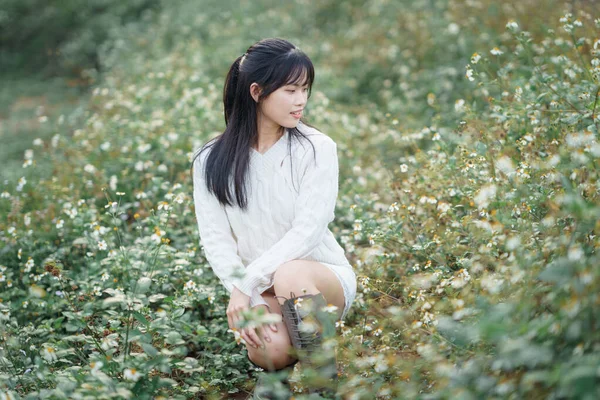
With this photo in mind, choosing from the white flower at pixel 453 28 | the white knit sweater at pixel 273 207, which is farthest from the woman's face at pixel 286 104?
the white flower at pixel 453 28

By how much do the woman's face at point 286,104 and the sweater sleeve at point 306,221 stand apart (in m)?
0.16

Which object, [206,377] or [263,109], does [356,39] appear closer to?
[263,109]

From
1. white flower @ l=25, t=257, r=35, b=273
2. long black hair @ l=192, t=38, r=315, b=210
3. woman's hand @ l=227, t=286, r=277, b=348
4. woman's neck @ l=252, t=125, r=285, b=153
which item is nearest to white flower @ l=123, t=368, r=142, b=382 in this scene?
woman's hand @ l=227, t=286, r=277, b=348

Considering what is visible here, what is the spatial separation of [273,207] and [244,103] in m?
0.45

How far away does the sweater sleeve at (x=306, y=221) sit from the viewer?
2.34 metres

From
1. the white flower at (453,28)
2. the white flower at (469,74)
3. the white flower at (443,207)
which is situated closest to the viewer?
the white flower at (443,207)

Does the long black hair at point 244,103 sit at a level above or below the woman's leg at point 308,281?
above

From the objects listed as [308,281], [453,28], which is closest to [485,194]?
[308,281]

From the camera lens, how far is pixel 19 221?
11.8 ft

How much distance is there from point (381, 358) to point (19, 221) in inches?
98.2

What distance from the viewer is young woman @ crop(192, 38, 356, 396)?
7.72ft

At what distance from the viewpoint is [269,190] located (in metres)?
2.52

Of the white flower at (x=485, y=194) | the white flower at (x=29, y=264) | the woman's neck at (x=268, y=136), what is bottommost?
the white flower at (x=29, y=264)

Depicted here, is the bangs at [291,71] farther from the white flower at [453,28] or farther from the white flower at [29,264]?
the white flower at [453,28]
